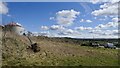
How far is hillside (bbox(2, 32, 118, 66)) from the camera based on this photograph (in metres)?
35.5

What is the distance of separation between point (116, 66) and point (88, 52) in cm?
850

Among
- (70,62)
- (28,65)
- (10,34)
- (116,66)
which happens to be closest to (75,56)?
(70,62)

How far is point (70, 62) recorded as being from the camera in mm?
36188

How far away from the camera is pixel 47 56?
3844 centimetres

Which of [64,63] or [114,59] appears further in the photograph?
[114,59]

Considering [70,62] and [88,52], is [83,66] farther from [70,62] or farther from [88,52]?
[88,52]

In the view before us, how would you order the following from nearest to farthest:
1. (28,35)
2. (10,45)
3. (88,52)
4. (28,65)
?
(28,65) < (10,45) < (88,52) < (28,35)

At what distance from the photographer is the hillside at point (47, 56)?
116ft

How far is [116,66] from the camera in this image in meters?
36.4

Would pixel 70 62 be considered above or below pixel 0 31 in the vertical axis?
below

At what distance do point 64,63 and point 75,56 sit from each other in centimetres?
487

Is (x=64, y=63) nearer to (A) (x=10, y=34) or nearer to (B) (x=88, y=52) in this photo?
(B) (x=88, y=52)

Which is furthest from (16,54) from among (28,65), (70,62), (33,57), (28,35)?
(28,35)

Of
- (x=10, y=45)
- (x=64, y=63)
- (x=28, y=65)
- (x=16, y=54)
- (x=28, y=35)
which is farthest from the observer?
(x=28, y=35)
